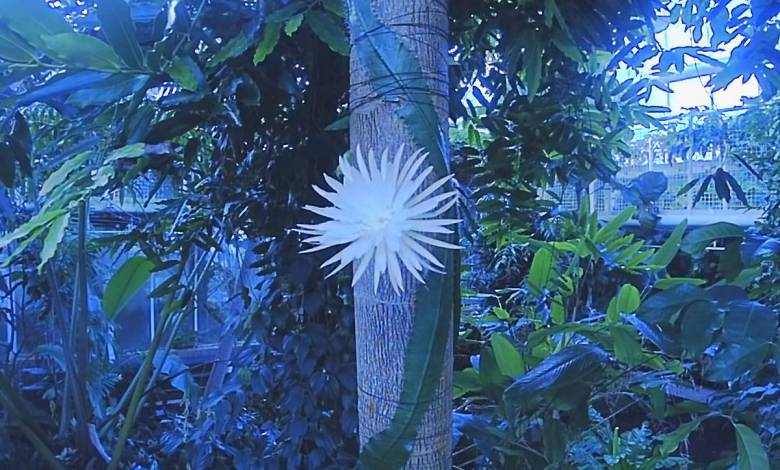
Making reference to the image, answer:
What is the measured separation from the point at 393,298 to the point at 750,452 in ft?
1.28

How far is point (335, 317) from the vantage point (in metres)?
0.72

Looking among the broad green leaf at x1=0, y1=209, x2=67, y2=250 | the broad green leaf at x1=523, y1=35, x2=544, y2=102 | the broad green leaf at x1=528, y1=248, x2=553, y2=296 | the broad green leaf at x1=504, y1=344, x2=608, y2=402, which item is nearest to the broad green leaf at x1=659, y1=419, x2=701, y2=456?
the broad green leaf at x1=504, y1=344, x2=608, y2=402

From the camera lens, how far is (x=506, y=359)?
0.67 metres

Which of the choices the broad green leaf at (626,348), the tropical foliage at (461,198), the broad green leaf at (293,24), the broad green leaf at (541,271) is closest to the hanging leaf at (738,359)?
the tropical foliage at (461,198)

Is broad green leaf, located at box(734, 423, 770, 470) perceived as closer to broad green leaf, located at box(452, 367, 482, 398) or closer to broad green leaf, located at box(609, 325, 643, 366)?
broad green leaf, located at box(609, 325, 643, 366)

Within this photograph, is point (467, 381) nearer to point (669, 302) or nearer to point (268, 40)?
point (669, 302)

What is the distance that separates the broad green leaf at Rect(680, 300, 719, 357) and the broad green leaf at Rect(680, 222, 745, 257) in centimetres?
12

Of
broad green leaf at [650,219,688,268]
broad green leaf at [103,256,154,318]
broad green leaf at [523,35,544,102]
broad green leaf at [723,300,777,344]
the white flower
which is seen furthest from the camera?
broad green leaf at [103,256,154,318]

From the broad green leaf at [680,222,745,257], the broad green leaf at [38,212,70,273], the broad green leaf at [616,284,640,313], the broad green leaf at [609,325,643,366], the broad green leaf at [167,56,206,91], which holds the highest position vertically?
the broad green leaf at [167,56,206,91]

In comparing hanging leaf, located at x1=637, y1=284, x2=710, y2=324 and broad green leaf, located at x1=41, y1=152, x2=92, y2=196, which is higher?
broad green leaf, located at x1=41, y1=152, x2=92, y2=196

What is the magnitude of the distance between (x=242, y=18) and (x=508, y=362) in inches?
18.3

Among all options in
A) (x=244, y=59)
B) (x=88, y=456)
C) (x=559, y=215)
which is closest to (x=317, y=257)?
(x=244, y=59)

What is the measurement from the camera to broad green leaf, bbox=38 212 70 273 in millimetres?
355

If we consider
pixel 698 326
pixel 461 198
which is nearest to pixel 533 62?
pixel 461 198
